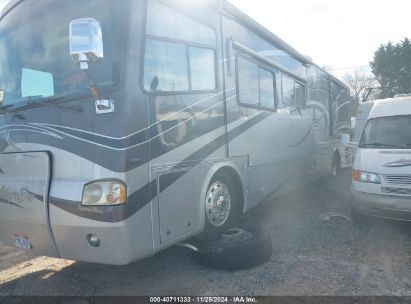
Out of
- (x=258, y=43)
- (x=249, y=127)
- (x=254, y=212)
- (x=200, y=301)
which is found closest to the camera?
(x=200, y=301)

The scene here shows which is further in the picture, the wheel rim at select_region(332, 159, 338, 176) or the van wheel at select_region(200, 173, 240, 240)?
the wheel rim at select_region(332, 159, 338, 176)

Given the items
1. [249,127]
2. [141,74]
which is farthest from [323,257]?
[141,74]

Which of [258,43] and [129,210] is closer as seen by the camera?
[129,210]

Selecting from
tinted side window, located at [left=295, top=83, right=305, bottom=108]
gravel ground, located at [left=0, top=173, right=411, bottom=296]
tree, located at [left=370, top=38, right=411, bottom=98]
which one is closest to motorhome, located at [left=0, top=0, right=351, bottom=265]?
gravel ground, located at [left=0, top=173, right=411, bottom=296]

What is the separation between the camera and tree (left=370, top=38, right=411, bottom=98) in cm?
4466

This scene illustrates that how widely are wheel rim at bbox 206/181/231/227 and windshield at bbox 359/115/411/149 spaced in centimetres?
A: 288

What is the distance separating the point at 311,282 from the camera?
13.8 feet

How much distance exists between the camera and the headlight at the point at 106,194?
138 inches

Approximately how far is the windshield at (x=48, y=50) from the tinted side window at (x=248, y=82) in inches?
94.2

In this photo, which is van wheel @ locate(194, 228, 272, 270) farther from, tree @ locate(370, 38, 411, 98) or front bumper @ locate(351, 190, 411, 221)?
tree @ locate(370, 38, 411, 98)

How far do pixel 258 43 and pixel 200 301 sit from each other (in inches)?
171

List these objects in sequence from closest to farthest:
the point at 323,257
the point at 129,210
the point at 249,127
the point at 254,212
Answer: the point at 129,210, the point at 323,257, the point at 249,127, the point at 254,212

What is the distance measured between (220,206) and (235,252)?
72 cm

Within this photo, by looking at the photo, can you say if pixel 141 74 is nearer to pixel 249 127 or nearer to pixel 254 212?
pixel 249 127
